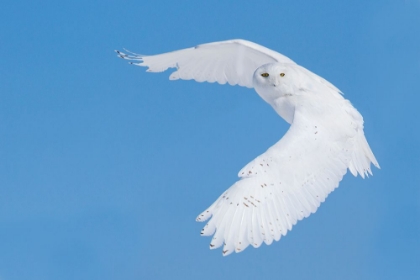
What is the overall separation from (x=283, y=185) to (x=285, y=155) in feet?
0.74

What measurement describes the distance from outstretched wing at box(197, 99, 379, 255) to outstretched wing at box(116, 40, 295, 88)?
1567 millimetres

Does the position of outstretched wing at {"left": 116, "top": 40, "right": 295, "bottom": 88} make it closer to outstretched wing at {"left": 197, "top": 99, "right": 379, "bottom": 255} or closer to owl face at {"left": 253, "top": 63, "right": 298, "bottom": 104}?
owl face at {"left": 253, "top": 63, "right": 298, "bottom": 104}

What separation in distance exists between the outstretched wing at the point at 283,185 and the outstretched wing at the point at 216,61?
157 centimetres

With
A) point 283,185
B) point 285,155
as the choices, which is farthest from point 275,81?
point 283,185

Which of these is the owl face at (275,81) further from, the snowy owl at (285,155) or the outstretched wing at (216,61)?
the outstretched wing at (216,61)

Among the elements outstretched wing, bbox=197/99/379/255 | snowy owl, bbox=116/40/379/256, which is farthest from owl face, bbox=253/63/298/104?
outstretched wing, bbox=197/99/379/255

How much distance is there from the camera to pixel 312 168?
528cm

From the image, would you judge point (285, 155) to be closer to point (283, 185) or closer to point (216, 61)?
point (283, 185)

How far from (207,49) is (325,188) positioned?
2.63m

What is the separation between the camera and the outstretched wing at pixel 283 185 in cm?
476

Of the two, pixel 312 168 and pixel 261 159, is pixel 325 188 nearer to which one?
pixel 312 168

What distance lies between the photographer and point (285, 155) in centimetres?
515

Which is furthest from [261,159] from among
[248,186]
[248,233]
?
[248,233]

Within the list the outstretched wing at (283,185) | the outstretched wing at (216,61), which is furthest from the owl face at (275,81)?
the outstretched wing at (216,61)
